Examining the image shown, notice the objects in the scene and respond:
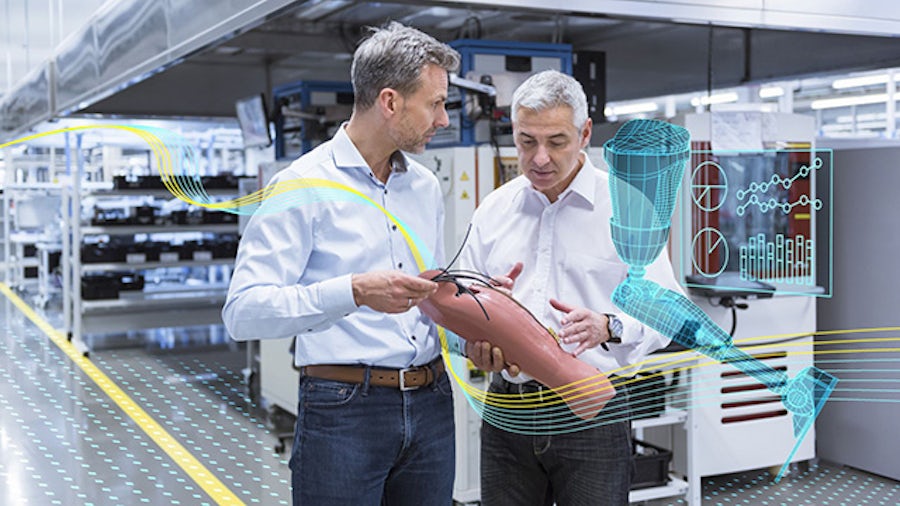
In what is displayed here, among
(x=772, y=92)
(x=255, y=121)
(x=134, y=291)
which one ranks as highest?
(x=772, y=92)

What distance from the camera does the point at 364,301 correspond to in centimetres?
169

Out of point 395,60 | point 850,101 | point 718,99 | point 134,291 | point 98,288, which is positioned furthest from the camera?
point 850,101

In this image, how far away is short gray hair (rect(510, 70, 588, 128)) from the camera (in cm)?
191

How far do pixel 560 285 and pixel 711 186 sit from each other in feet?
2.11

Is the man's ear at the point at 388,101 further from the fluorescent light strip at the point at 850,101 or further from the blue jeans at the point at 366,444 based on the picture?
the fluorescent light strip at the point at 850,101

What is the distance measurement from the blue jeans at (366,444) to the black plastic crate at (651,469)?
220cm

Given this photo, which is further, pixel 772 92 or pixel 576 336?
pixel 772 92

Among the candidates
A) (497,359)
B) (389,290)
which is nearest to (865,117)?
(497,359)

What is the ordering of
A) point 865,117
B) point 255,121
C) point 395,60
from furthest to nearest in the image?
point 865,117, point 255,121, point 395,60

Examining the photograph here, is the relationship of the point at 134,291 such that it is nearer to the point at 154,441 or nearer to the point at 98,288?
the point at 98,288

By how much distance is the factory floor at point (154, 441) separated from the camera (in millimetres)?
4438

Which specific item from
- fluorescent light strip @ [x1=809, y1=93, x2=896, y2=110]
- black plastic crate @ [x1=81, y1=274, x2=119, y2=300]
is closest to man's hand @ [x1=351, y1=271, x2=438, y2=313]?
black plastic crate @ [x1=81, y1=274, x2=119, y2=300]

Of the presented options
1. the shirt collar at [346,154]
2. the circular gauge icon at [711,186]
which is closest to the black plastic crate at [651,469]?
the circular gauge icon at [711,186]

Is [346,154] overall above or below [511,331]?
above
